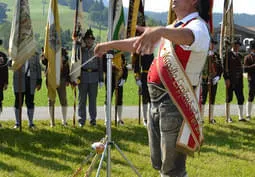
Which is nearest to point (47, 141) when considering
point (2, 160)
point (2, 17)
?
point (2, 160)

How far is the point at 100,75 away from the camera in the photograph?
10086 mm

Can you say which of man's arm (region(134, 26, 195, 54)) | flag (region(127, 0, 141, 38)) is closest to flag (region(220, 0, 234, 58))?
flag (region(127, 0, 141, 38))

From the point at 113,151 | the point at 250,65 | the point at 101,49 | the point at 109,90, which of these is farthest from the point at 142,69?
the point at 101,49

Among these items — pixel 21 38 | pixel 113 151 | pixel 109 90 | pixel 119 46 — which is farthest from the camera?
pixel 21 38

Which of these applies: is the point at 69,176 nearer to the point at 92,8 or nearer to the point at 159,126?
the point at 159,126

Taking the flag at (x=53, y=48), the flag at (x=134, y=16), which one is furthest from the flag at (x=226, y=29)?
the flag at (x=53, y=48)

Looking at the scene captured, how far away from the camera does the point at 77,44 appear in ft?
A: 31.6

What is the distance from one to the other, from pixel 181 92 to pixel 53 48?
6092 millimetres

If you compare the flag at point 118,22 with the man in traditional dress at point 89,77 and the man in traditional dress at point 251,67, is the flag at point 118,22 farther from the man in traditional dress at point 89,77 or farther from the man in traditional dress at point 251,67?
the man in traditional dress at point 251,67

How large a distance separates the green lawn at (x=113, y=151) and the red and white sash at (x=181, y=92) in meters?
2.91

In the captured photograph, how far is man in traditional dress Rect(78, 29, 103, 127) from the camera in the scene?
9.73m

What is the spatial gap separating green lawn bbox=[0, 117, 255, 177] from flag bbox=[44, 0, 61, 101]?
Result: 1.12 m

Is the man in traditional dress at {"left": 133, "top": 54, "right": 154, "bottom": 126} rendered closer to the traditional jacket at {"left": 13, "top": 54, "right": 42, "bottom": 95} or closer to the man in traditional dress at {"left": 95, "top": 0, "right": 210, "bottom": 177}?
the traditional jacket at {"left": 13, "top": 54, "right": 42, "bottom": 95}

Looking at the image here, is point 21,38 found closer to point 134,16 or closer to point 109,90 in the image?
point 134,16
